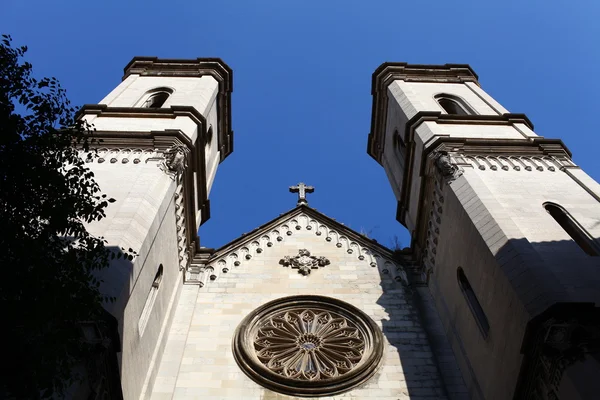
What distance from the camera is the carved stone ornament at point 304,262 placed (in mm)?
18375

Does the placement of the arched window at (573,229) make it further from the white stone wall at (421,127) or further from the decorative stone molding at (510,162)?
the white stone wall at (421,127)

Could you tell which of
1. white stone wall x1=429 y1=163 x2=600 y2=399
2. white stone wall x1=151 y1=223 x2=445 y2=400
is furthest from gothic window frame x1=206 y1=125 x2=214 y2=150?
white stone wall x1=429 y1=163 x2=600 y2=399

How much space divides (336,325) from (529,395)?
660 cm

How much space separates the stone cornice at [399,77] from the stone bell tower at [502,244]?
7.21ft

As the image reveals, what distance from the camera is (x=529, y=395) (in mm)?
10492

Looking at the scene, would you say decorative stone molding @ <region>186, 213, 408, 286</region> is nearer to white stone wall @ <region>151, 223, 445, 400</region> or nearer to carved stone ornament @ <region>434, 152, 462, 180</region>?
white stone wall @ <region>151, 223, 445, 400</region>

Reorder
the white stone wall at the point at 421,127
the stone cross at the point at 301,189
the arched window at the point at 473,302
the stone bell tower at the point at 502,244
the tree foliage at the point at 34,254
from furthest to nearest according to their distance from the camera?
the stone cross at the point at 301,189, the white stone wall at the point at 421,127, the arched window at the point at 473,302, the stone bell tower at the point at 502,244, the tree foliage at the point at 34,254

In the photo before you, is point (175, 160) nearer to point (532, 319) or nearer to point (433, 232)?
point (433, 232)

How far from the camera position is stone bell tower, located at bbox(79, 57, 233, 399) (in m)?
12.5

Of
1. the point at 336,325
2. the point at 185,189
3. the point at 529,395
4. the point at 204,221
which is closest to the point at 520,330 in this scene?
the point at 529,395

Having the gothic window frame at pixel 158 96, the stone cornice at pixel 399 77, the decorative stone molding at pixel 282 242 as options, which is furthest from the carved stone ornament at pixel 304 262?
the stone cornice at pixel 399 77

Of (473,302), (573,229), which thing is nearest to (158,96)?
(473,302)

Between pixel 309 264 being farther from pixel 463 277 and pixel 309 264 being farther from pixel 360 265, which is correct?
pixel 463 277

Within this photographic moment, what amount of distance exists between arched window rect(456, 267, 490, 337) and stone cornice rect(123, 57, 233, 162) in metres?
14.9
